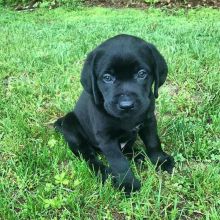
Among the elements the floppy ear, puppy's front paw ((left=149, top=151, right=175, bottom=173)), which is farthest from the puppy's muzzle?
puppy's front paw ((left=149, top=151, right=175, bottom=173))

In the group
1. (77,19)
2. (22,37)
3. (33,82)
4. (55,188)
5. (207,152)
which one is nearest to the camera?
(55,188)

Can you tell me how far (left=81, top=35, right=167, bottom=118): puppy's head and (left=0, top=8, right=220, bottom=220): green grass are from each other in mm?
608

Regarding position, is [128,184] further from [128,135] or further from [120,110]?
[120,110]

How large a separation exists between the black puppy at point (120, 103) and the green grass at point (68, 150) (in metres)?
0.14

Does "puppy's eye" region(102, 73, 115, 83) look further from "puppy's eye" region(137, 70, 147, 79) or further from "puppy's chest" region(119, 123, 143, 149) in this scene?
"puppy's chest" region(119, 123, 143, 149)

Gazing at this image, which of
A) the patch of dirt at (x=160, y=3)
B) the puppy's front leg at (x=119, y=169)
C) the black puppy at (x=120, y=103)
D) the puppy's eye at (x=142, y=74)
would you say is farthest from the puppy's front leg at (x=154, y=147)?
the patch of dirt at (x=160, y=3)

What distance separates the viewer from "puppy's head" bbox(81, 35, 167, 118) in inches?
145

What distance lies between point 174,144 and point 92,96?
0.96 meters

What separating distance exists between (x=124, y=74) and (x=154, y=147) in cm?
80

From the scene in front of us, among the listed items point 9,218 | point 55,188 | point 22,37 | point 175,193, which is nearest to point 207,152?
point 175,193

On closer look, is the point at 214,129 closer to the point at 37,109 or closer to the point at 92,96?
the point at 92,96

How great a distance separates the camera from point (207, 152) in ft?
14.0

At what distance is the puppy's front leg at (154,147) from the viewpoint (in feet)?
13.6

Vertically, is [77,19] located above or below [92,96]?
below
